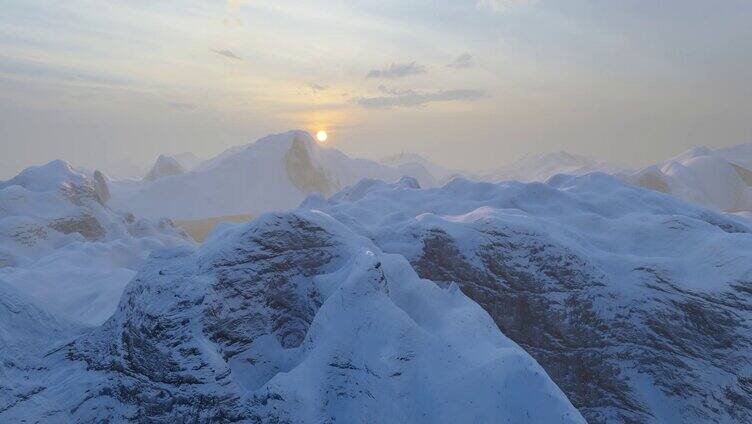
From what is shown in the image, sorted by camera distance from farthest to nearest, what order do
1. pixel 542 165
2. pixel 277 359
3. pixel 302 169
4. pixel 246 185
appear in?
pixel 542 165
pixel 302 169
pixel 246 185
pixel 277 359

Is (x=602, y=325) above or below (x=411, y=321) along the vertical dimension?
below

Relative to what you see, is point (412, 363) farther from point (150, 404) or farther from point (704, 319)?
point (704, 319)

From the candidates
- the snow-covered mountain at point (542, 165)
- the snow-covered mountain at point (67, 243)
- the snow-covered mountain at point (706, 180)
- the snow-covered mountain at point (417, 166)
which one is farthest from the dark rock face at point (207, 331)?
the snow-covered mountain at point (542, 165)

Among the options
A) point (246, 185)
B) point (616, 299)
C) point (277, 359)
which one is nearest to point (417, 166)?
point (246, 185)

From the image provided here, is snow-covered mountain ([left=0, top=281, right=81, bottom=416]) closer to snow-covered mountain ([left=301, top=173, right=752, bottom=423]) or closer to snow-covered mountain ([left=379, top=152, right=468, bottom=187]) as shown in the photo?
snow-covered mountain ([left=301, top=173, right=752, bottom=423])

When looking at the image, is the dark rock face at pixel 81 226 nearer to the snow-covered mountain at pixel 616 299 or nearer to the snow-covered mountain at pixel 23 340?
the snow-covered mountain at pixel 616 299

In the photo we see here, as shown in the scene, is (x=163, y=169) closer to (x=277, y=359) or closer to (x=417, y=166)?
(x=417, y=166)

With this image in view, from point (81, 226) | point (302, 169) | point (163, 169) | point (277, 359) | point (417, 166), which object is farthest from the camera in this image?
point (417, 166)
